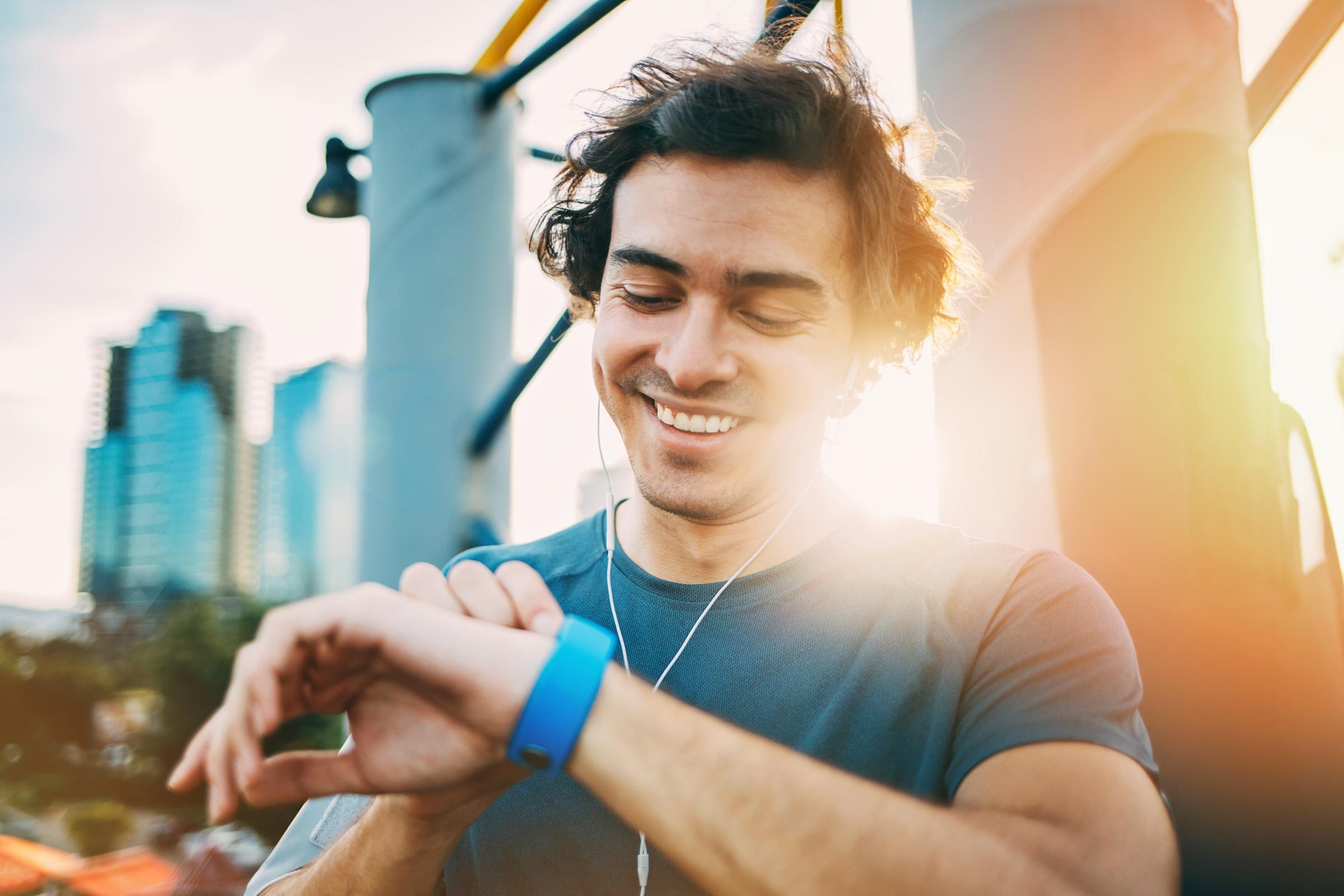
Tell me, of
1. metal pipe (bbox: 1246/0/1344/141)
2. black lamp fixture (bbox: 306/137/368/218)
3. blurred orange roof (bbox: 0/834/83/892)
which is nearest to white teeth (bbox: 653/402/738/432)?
metal pipe (bbox: 1246/0/1344/141)

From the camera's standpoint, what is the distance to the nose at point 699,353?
1266 mm

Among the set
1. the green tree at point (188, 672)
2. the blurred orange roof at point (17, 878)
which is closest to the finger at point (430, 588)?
the blurred orange roof at point (17, 878)

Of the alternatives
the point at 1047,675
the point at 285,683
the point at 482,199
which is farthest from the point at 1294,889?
the point at 482,199

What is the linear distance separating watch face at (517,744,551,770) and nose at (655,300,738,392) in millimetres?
652

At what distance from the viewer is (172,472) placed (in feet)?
123

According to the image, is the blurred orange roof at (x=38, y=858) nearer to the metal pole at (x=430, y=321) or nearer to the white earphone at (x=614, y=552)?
the metal pole at (x=430, y=321)

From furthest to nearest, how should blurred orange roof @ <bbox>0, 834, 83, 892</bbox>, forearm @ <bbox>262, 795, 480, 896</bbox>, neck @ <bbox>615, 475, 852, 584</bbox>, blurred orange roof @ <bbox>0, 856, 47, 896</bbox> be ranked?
blurred orange roof @ <bbox>0, 834, 83, 892</bbox>, blurred orange roof @ <bbox>0, 856, 47, 896</bbox>, neck @ <bbox>615, 475, 852, 584</bbox>, forearm @ <bbox>262, 795, 480, 896</bbox>

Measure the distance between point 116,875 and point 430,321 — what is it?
4.72 m

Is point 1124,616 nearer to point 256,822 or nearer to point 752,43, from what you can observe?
point 752,43

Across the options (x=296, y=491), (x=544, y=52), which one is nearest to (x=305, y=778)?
(x=544, y=52)

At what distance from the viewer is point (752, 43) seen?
1.68 m

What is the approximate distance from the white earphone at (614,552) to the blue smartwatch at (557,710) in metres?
0.33

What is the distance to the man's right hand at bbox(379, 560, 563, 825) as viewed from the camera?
2.77 feet

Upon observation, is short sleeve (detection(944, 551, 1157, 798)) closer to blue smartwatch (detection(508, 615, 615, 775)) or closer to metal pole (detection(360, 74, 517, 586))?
blue smartwatch (detection(508, 615, 615, 775))
